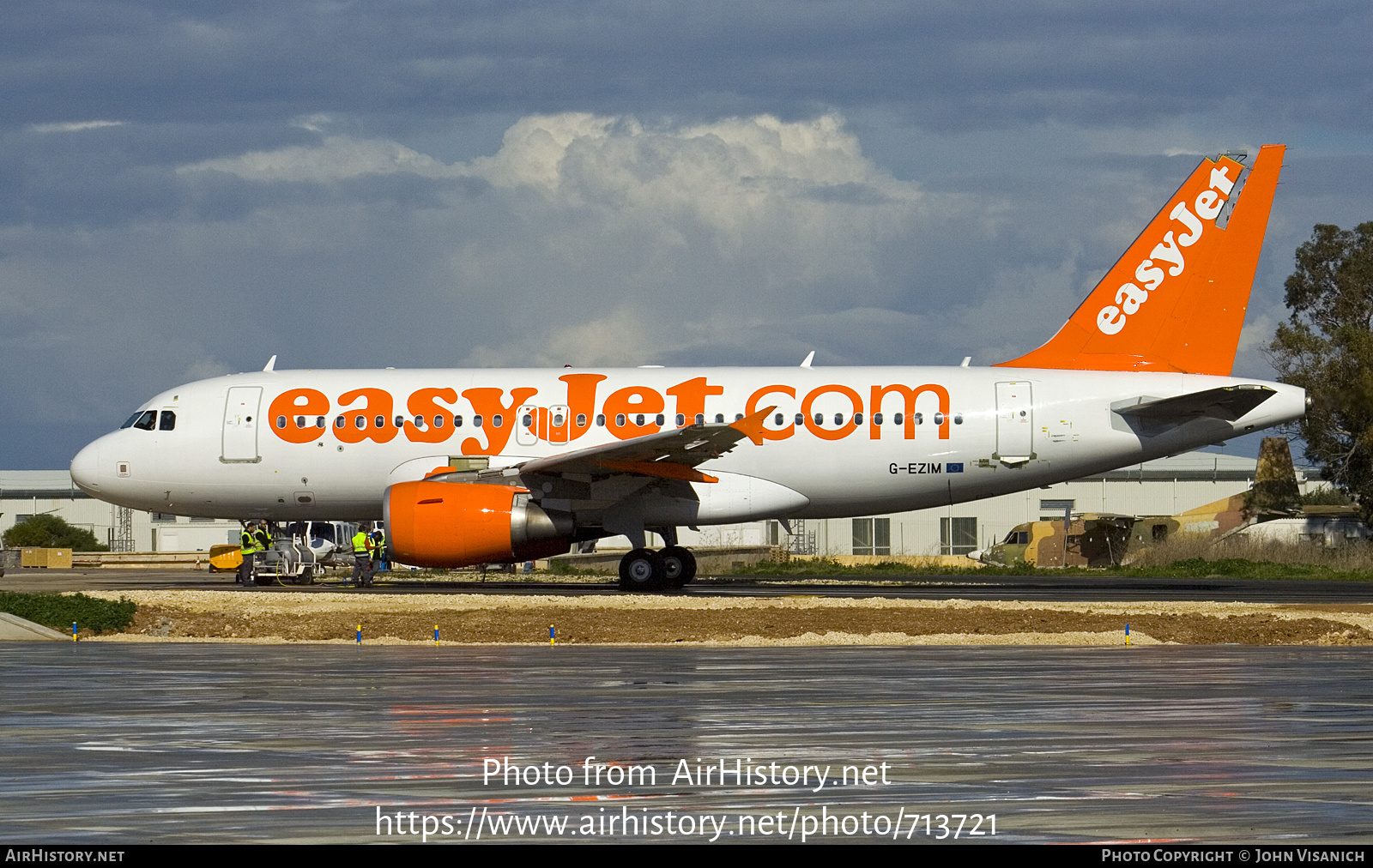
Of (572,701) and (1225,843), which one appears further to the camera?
(572,701)

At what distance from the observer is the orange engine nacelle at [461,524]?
89.4ft

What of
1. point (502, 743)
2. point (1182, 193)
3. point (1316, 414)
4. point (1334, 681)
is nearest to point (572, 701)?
point (502, 743)

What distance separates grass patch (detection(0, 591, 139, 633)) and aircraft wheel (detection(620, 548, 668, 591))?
9.56 m

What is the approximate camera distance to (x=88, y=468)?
3219 cm

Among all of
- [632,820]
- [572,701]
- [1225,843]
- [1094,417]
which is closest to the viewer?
[1225,843]

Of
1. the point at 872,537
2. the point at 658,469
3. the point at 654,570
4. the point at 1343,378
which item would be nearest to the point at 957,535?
the point at 872,537

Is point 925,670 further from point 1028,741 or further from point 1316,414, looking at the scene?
point 1316,414

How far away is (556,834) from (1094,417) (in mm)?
23385

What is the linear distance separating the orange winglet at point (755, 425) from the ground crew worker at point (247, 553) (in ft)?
34.1

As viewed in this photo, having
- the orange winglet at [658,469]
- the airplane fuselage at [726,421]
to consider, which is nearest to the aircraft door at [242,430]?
the airplane fuselage at [726,421]

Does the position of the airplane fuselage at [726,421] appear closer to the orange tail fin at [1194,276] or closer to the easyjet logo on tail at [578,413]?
the easyjet logo on tail at [578,413]

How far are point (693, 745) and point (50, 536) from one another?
6917cm

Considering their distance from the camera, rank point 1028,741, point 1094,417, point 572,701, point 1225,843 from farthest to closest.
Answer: point 1094,417 → point 572,701 → point 1028,741 → point 1225,843

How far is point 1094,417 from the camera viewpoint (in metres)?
29.1
